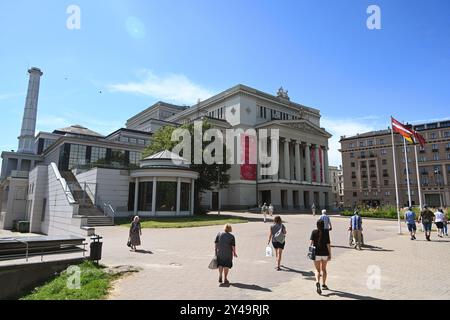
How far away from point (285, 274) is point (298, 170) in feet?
195

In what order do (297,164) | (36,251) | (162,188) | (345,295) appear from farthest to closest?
1. (297,164)
2. (162,188)
3. (36,251)
4. (345,295)

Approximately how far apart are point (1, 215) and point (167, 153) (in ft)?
97.4

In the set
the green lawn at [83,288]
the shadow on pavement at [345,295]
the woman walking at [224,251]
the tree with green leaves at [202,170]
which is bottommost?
the green lawn at [83,288]

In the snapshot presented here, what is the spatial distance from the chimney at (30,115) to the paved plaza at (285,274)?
6152 cm

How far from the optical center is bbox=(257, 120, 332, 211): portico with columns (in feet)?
206

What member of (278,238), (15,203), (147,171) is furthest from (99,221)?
(15,203)

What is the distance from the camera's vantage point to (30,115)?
213ft

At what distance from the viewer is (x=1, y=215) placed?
4491cm

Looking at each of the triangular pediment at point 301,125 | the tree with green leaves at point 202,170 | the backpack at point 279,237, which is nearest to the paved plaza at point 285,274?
the backpack at point 279,237

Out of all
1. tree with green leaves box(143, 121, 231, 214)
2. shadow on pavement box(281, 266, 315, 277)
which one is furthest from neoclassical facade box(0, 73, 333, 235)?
shadow on pavement box(281, 266, 315, 277)

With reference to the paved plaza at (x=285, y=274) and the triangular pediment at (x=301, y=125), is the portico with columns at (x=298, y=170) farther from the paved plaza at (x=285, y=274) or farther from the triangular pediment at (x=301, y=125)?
the paved plaza at (x=285, y=274)

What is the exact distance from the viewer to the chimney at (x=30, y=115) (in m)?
64.6

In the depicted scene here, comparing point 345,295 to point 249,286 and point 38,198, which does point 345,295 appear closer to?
point 249,286
